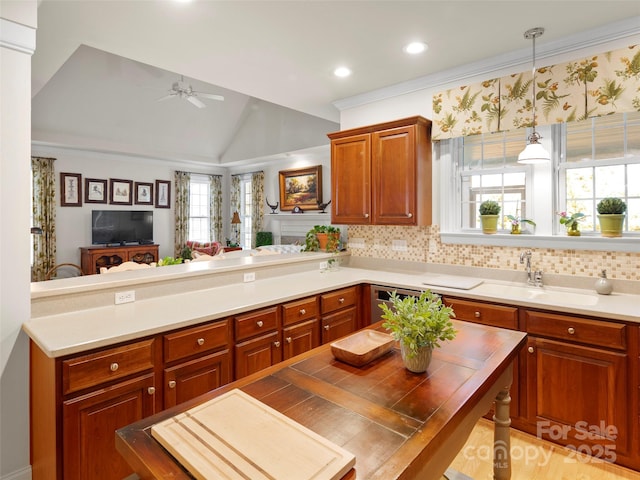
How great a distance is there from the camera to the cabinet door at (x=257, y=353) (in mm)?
2318

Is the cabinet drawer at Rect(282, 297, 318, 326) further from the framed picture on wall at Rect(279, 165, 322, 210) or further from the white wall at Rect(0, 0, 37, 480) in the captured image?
the framed picture on wall at Rect(279, 165, 322, 210)

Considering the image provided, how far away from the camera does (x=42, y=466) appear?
71.3 inches

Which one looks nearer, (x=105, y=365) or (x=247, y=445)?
(x=247, y=445)

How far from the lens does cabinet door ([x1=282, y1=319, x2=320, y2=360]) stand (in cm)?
265

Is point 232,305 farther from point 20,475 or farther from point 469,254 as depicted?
point 469,254

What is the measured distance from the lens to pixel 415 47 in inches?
112

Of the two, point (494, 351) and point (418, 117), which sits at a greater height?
point (418, 117)

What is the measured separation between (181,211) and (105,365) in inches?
283

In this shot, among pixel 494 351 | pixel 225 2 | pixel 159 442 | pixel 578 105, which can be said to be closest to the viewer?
pixel 159 442

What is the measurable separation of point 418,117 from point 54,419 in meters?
3.28

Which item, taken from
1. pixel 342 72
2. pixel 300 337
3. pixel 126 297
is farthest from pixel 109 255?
A: pixel 342 72

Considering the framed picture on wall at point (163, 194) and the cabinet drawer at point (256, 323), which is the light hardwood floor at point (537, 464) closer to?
the cabinet drawer at point (256, 323)

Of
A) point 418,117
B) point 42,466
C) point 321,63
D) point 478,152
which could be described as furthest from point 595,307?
point 42,466

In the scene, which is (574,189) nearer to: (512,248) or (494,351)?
(512,248)
